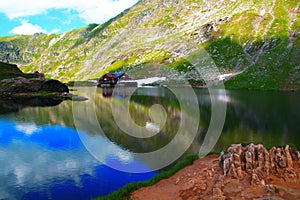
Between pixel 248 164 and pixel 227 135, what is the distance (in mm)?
26079

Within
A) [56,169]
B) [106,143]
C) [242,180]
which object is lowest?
[56,169]

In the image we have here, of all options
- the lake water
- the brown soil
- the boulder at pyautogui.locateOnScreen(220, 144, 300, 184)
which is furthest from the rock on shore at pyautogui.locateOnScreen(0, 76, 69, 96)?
the boulder at pyautogui.locateOnScreen(220, 144, 300, 184)

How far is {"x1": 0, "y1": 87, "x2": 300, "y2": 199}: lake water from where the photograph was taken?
105ft

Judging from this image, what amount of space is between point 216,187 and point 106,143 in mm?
28521

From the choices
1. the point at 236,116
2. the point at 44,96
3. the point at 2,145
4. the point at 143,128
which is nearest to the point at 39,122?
the point at 2,145

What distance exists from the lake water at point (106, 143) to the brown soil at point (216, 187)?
5.94 meters

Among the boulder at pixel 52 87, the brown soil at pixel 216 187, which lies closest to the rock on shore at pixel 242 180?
the brown soil at pixel 216 187

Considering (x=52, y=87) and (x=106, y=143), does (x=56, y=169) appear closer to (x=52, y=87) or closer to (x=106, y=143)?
(x=106, y=143)

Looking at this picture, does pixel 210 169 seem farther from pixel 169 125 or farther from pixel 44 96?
pixel 44 96

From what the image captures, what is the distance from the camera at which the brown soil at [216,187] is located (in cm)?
2139

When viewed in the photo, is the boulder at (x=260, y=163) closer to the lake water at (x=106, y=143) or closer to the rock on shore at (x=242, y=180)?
the rock on shore at (x=242, y=180)

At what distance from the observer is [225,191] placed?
22625 millimetres

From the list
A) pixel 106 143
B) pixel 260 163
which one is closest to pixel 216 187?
pixel 260 163

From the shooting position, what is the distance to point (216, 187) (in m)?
23.3
